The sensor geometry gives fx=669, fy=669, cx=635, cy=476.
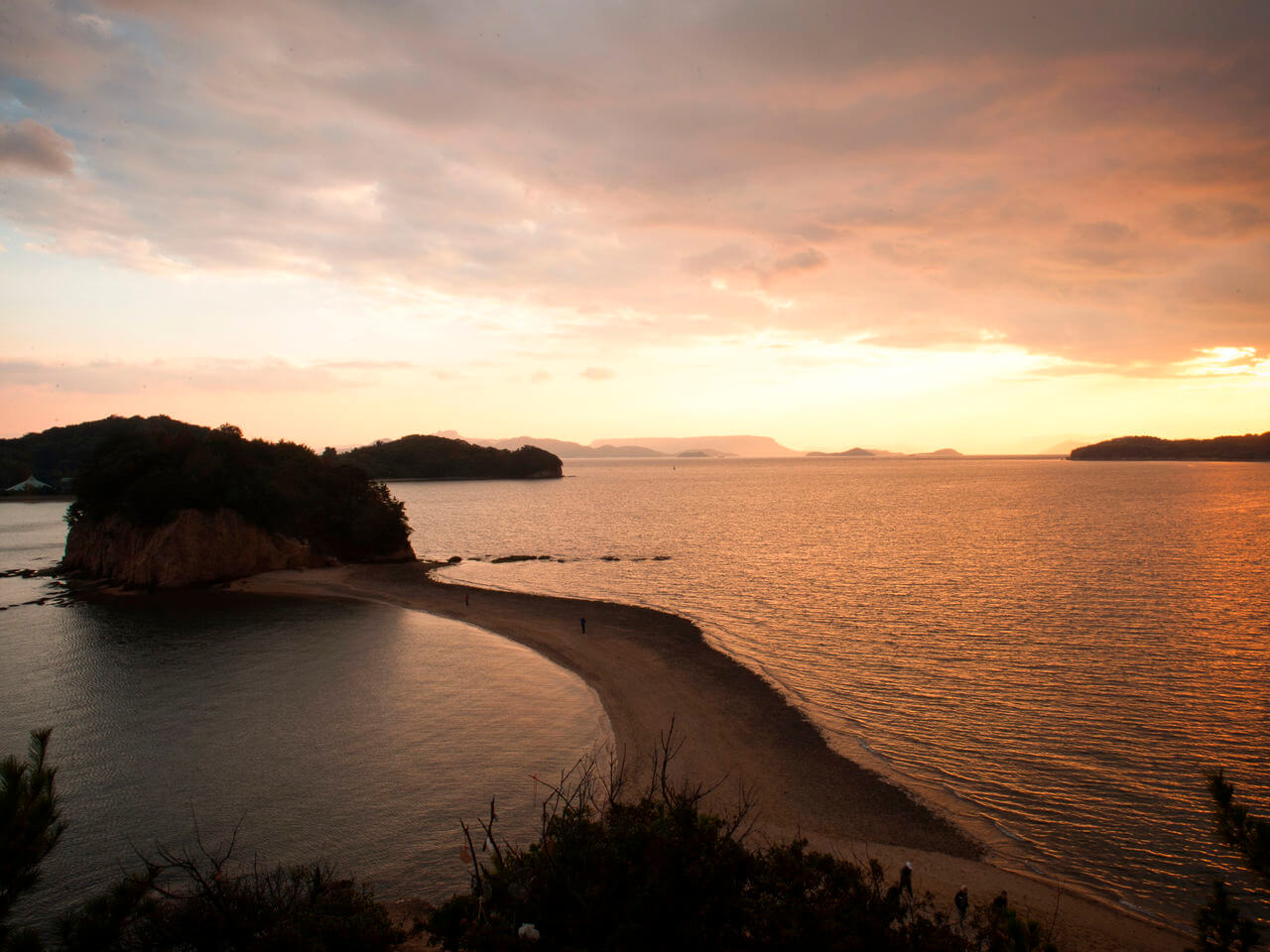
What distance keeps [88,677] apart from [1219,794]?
37.7 meters

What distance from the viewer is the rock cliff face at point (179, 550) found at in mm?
51062

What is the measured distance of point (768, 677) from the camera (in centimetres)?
2778

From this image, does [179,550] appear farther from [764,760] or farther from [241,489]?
[764,760]

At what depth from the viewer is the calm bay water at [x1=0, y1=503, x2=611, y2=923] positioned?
16312 millimetres

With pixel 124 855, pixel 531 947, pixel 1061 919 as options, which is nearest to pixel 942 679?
pixel 1061 919

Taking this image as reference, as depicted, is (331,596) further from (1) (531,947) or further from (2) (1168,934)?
(2) (1168,934)

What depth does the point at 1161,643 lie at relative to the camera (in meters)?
30.6

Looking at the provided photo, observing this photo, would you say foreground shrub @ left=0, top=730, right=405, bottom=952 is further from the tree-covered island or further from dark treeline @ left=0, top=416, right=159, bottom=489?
dark treeline @ left=0, top=416, right=159, bottom=489

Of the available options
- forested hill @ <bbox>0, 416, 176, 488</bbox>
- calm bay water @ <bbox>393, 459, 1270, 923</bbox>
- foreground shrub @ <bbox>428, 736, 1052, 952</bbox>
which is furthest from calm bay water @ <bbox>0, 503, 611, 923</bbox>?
forested hill @ <bbox>0, 416, 176, 488</bbox>

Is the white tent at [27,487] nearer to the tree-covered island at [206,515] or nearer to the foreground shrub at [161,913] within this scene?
the tree-covered island at [206,515]

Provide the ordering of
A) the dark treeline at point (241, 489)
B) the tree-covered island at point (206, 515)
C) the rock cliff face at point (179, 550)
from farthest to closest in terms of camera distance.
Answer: the dark treeline at point (241, 489) < the tree-covered island at point (206, 515) < the rock cliff face at point (179, 550)

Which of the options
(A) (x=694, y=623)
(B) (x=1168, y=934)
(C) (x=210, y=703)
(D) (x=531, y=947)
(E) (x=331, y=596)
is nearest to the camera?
(D) (x=531, y=947)

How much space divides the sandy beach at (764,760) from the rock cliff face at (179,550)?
25.7 meters

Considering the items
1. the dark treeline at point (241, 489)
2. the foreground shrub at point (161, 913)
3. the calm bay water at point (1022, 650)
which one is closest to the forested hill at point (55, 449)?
the dark treeline at point (241, 489)
